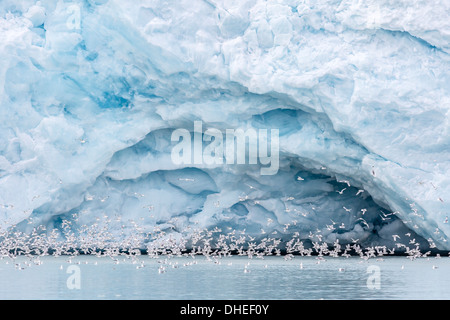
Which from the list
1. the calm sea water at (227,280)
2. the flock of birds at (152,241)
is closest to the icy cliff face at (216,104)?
the flock of birds at (152,241)

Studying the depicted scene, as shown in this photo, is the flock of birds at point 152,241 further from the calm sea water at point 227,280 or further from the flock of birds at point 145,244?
the calm sea water at point 227,280

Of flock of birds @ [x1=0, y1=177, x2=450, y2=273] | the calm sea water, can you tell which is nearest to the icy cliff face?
flock of birds @ [x1=0, y1=177, x2=450, y2=273]

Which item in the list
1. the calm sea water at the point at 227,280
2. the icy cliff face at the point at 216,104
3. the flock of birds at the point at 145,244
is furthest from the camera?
the flock of birds at the point at 145,244

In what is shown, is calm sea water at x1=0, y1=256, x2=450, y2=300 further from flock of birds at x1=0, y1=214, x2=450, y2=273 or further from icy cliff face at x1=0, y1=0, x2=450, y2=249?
icy cliff face at x1=0, y1=0, x2=450, y2=249

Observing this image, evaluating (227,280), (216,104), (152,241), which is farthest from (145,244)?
(227,280)

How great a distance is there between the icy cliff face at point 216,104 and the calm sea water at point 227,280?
1839 millimetres

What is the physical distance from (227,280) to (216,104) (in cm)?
589

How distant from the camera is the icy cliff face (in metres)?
14.9

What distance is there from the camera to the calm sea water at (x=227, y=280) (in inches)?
397

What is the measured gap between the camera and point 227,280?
39.6 ft
